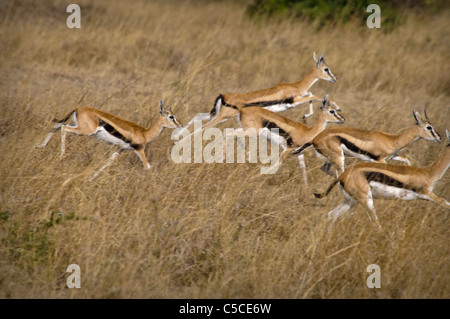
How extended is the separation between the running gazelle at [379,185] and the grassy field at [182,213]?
177 mm

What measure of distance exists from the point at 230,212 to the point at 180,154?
5.55 feet

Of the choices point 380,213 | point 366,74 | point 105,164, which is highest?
point 366,74

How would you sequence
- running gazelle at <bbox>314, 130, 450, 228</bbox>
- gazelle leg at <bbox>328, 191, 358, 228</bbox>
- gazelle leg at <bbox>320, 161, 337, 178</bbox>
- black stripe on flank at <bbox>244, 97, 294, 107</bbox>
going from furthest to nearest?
black stripe on flank at <bbox>244, 97, 294, 107</bbox>, gazelle leg at <bbox>320, 161, 337, 178</bbox>, gazelle leg at <bbox>328, 191, 358, 228</bbox>, running gazelle at <bbox>314, 130, 450, 228</bbox>

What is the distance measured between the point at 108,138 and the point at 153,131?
2.08ft

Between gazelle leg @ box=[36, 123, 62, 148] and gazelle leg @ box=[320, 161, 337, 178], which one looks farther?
gazelle leg @ box=[320, 161, 337, 178]

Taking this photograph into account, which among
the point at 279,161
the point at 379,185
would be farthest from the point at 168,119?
the point at 379,185

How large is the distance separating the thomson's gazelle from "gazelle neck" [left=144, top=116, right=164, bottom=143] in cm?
184

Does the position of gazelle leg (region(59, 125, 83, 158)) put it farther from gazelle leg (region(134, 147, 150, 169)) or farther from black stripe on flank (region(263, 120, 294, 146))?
black stripe on flank (region(263, 120, 294, 146))

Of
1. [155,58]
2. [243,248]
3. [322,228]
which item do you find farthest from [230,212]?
[155,58]

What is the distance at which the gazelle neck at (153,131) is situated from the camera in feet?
21.4

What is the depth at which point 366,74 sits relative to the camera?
412 inches

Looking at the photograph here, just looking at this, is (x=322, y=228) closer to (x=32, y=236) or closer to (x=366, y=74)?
(x=32, y=236)

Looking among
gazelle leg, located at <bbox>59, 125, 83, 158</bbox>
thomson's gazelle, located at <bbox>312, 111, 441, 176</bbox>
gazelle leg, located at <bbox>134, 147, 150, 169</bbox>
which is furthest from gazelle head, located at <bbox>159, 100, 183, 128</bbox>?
thomson's gazelle, located at <bbox>312, 111, 441, 176</bbox>

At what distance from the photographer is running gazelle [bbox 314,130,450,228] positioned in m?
4.96
